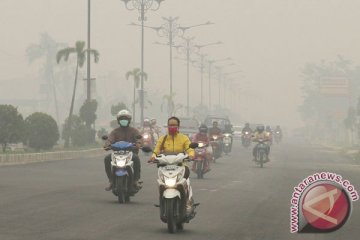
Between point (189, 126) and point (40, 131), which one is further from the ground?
point (189, 126)

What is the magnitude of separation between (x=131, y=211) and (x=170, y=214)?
3472 millimetres

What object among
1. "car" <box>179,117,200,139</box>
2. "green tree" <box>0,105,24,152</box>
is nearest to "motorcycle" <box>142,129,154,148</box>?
"green tree" <box>0,105,24,152</box>

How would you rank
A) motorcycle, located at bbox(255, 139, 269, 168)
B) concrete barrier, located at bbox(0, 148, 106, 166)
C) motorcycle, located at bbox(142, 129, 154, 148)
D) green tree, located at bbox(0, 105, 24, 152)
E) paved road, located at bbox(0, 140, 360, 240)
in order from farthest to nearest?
motorcycle, located at bbox(142, 129, 154, 148), green tree, located at bbox(0, 105, 24, 152), motorcycle, located at bbox(255, 139, 269, 168), concrete barrier, located at bbox(0, 148, 106, 166), paved road, located at bbox(0, 140, 360, 240)

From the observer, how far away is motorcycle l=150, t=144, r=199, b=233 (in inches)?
560

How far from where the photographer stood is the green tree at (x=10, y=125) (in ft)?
128

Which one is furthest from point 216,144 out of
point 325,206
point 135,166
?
point 325,206

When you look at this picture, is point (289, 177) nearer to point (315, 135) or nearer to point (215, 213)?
point (215, 213)

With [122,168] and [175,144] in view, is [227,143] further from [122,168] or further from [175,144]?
[175,144]

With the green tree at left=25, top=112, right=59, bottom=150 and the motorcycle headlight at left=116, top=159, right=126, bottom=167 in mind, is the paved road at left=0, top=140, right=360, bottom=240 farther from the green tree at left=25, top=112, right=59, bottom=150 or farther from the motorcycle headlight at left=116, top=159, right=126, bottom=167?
the green tree at left=25, top=112, right=59, bottom=150

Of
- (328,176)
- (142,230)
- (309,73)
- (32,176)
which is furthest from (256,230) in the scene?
(309,73)

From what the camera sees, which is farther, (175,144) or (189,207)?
(175,144)

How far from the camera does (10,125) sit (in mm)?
39125

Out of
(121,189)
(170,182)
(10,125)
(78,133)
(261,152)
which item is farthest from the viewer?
(78,133)

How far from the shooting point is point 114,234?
13.7 m
